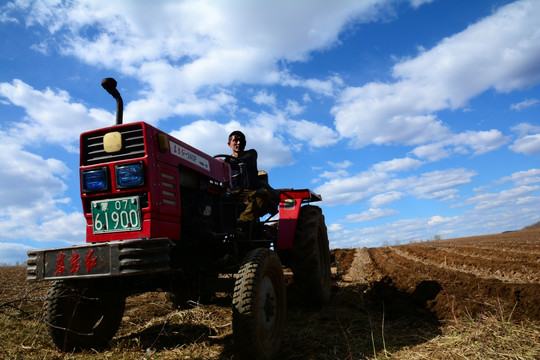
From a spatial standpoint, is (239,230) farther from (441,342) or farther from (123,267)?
(441,342)

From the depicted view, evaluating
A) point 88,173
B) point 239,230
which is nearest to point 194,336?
point 239,230

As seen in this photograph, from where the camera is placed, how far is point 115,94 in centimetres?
339

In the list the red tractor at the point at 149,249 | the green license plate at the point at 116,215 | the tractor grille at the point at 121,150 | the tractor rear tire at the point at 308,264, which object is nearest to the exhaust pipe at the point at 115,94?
the red tractor at the point at 149,249

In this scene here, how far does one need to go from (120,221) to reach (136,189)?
31 cm

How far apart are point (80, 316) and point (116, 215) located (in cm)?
126

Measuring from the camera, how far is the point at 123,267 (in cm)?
263

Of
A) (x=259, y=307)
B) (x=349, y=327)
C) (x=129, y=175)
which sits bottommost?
(x=349, y=327)

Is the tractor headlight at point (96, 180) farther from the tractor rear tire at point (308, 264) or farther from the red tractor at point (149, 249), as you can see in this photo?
the tractor rear tire at point (308, 264)

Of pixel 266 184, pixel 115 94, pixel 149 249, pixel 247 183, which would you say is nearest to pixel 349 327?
pixel 247 183

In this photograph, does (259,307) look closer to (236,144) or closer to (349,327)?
(349,327)

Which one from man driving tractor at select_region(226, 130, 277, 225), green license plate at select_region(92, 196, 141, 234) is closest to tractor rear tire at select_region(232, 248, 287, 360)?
man driving tractor at select_region(226, 130, 277, 225)

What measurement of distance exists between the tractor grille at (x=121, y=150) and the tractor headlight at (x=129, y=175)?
97 millimetres

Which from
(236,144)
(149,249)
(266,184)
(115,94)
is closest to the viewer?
(149,249)

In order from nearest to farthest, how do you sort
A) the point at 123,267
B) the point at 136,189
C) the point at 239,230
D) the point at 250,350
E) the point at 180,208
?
the point at 123,267, the point at 250,350, the point at 136,189, the point at 180,208, the point at 239,230
